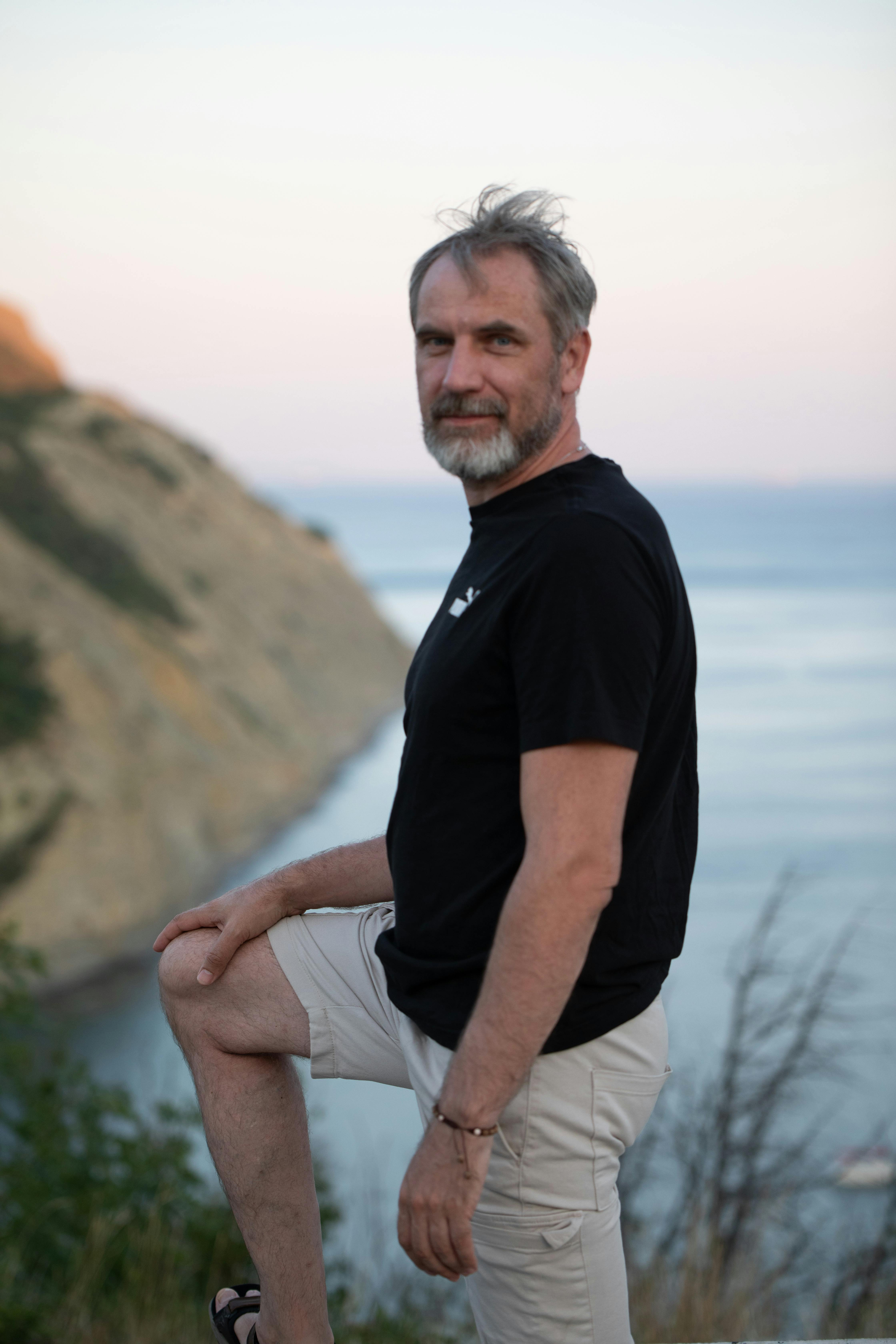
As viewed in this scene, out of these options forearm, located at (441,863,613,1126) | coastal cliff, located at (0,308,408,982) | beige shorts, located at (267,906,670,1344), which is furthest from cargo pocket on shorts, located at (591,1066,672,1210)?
coastal cliff, located at (0,308,408,982)

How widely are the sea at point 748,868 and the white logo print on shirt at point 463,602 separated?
3909 mm

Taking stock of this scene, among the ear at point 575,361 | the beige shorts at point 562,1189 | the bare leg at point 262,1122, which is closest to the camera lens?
the beige shorts at point 562,1189

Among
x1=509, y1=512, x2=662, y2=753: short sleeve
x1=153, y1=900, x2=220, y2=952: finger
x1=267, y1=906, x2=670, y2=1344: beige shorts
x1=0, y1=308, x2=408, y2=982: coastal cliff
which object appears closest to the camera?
x1=509, y1=512, x2=662, y2=753: short sleeve

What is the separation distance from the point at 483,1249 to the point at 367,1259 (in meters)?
4.22

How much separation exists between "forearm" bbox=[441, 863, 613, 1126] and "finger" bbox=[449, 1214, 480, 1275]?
0.14 meters

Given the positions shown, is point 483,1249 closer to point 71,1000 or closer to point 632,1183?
point 632,1183

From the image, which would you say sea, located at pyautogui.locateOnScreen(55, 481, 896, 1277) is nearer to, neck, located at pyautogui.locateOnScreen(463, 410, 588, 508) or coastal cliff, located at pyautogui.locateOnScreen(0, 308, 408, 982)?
coastal cliff, located at pyautogui.locateOnScreen(0, 308, 408, 982)

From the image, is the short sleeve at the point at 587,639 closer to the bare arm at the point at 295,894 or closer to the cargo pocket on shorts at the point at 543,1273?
the bare arm at the point at 295,894

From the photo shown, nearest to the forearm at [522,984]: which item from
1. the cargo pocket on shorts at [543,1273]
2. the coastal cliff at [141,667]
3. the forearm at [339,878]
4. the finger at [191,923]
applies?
the cargo pocket on shorts at [543,1273]

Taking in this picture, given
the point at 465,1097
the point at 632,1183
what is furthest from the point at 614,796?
the point at 632,1183

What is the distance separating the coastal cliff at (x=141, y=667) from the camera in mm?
15852

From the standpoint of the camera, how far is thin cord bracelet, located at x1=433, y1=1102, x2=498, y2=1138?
6.07 ft

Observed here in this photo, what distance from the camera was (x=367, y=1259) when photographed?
5828 millimetres

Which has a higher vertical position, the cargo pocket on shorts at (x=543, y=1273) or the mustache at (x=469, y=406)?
the mustache at (x=469, y=406)
